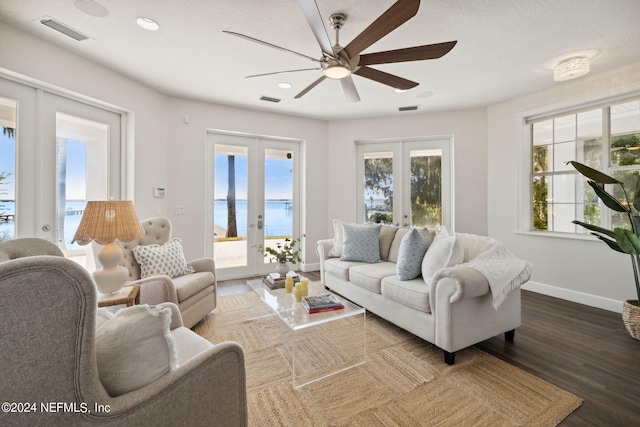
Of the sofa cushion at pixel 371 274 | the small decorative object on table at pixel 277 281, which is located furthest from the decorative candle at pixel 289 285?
the sofa cushion at pixel 371 274

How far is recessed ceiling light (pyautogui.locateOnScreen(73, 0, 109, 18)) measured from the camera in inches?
80.3

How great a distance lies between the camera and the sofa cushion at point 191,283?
8.05 feet

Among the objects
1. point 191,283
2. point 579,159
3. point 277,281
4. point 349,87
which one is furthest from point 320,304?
point 579,159

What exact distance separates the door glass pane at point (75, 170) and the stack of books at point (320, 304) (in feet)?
8.40

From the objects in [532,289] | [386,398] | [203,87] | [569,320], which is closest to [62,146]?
[203,87]

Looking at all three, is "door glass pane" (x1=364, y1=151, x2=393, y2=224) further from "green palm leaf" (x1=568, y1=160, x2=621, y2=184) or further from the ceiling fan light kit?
"green palm leaf" (x1=568, y1=160, x2=621, y2=184)

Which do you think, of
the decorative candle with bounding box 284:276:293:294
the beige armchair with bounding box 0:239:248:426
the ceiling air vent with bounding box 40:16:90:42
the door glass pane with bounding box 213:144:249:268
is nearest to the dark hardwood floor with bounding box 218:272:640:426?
the decorative candle with bounding box 284:276:293:294

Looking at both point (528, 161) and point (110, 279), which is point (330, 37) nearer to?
point (110, 279)

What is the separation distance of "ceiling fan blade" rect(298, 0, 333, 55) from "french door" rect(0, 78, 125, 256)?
108 inches

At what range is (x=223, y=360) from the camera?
1.08 m

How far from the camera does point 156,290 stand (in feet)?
7.33

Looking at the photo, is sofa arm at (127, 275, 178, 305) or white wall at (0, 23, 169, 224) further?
white wall at (0, 23, 169, 224)

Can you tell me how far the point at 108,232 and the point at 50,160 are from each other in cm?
151

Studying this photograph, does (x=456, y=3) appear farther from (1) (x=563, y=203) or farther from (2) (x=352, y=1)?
(1) (x=563, y=203)
